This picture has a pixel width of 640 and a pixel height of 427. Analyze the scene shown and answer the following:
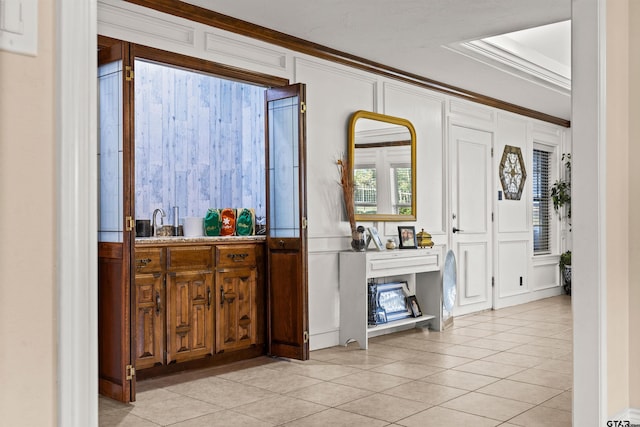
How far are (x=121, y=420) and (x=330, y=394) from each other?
4.18ft

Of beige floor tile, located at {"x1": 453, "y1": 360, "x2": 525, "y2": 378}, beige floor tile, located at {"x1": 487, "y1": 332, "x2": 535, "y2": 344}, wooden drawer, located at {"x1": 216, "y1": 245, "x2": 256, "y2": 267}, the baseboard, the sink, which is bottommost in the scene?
beige floor tile, located at {"x1": 487, "y1": 332, "x2": 535, "y2": 344}

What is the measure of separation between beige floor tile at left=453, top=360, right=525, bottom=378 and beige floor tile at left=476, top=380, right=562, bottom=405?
0.23m

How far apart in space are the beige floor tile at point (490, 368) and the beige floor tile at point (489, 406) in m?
0.60

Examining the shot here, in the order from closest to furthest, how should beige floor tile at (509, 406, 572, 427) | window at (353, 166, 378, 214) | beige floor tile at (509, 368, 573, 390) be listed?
beige floor tile at (509, 406, 572, 427), beige floor tile at (509, 368, 573, 390), window at (353, 166, 378, 214)

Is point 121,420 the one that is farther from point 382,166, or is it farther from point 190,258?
point 382,166

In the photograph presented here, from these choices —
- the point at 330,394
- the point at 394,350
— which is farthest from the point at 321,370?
the point at 394,350

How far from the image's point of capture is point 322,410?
11.6ft

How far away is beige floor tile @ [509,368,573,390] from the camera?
158 inches

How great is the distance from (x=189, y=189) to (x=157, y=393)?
2.04 meters

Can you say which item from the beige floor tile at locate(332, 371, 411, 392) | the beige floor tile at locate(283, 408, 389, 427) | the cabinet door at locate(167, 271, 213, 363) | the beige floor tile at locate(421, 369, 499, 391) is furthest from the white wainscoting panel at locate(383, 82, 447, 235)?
the beige floor tile at locate(283, 408, 389, 427)

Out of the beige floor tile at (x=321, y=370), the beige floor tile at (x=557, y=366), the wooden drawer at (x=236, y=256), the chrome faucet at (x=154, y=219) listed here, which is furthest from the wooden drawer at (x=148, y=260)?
the beige floor tile at (x=557, y=366)

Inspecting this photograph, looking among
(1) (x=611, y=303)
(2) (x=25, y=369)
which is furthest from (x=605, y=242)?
(2) (x=25, y=369)

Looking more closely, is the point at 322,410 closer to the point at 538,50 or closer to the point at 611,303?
the point at 611,303

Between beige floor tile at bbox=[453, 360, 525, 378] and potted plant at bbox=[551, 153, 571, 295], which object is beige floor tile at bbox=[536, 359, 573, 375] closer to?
beige floor tile at bbox=[453, 360, 525, 378]
